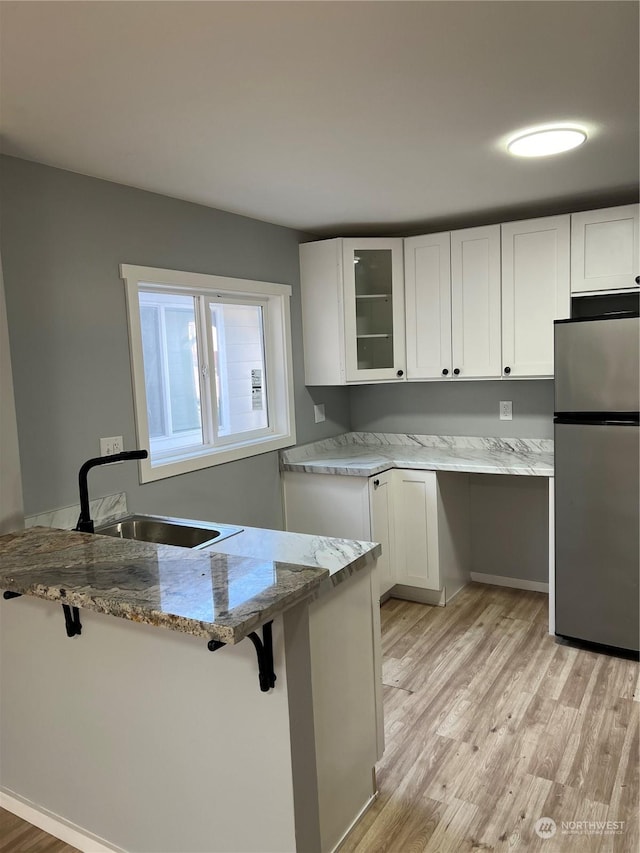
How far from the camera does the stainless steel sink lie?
2275mm

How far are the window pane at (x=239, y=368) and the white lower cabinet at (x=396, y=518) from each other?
437mm

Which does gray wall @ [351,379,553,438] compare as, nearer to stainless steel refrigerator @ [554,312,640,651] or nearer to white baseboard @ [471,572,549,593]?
stainless steel refrigerator @ [554,312,640,651]

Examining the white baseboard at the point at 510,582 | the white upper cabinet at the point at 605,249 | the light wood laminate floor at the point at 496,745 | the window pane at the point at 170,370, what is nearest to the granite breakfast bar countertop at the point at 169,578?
the light wood laminate floor at the point at 496,745

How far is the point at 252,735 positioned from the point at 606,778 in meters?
1.38

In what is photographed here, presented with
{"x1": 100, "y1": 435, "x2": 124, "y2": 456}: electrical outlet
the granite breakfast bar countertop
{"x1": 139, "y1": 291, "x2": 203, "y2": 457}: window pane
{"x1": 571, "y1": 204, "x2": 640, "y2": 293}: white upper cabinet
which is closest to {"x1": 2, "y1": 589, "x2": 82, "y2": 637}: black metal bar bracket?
the granite breakfast bar countertop

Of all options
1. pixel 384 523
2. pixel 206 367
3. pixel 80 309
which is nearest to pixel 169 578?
pixel 80 309

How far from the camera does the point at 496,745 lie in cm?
234

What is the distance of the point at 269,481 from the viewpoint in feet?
11.7

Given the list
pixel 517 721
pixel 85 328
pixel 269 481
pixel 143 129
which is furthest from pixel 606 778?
pixel 143 129

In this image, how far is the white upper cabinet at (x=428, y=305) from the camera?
359 centimetres

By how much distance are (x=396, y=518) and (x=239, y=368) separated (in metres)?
1.28

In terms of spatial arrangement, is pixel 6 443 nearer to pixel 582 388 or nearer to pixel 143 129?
pixel 143 129

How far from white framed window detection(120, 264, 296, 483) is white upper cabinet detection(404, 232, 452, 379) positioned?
77cm

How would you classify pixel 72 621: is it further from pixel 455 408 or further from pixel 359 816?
pixel 455 408
